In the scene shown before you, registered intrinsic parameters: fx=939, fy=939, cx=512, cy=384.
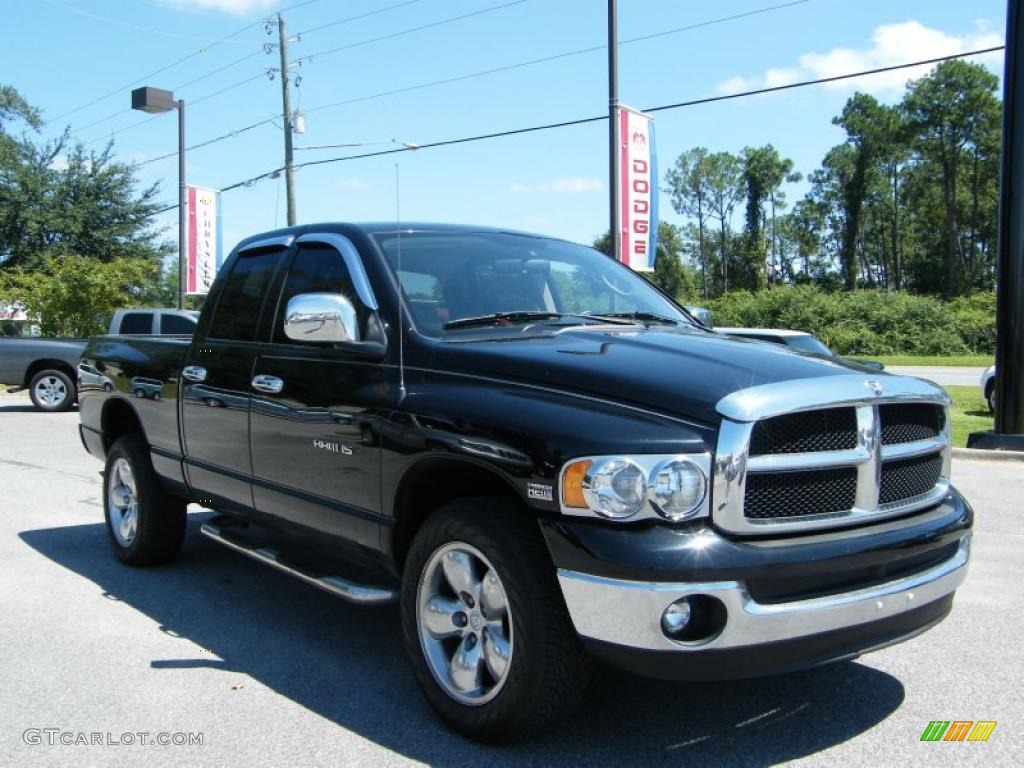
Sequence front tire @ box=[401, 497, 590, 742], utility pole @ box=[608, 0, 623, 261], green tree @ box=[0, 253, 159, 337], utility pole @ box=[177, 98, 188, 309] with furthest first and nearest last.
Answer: utility pole @ box=[177, 98, 188, 309], green tree @ box=[0, 253, 159, 337], utility pole @ box=[608, 0, 623, 261], front tire @ box=[401, 497, 590, 742]

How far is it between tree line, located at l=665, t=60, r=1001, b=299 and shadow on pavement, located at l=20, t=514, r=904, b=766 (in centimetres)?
6699

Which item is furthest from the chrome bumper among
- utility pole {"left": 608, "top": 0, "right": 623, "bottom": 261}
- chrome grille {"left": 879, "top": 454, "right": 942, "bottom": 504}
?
utility pole {"left": 608, "top": 0, "right": 623, "bottom": 261}

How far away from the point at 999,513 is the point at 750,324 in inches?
1753

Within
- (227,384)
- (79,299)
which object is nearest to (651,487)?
(227,384)

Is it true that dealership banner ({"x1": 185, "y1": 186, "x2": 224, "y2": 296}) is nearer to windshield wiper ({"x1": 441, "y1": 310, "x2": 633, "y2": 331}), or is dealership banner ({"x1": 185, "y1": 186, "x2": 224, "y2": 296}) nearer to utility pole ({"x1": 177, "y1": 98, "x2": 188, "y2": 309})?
utility pole ({"x1": 177, "y1": 98, "x2": 188, "y2": 309})

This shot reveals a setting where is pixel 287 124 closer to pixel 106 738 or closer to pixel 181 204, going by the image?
pixel 181 204

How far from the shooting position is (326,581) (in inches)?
154

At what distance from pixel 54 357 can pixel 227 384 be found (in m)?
14.2

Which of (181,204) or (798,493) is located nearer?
(798,493)

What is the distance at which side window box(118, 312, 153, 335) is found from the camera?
17031 mm

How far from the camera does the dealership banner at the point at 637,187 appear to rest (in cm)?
1577

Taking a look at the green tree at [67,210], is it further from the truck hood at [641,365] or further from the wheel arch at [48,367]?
the truck hood at [641,365]

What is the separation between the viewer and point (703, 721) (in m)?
3.47

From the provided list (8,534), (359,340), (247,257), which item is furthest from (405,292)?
(8,534)
